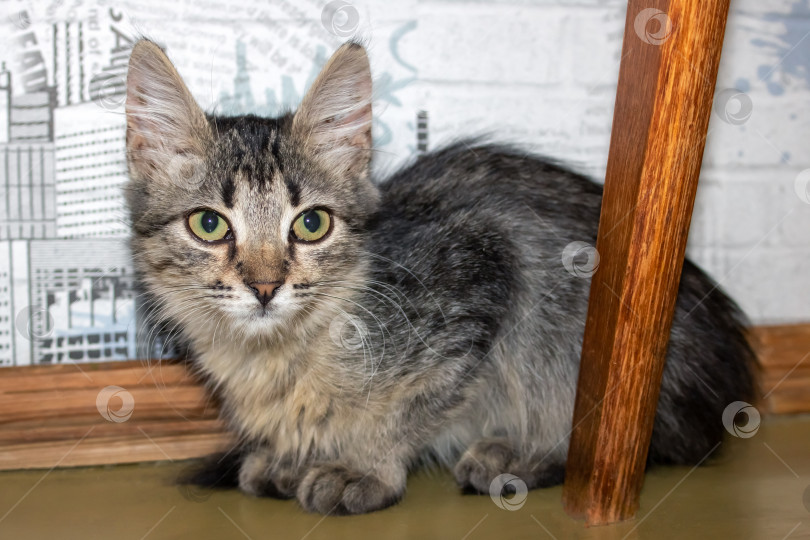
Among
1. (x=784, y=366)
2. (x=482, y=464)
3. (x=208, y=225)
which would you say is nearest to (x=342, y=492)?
(x=482, y=464)

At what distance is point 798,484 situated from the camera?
155cm

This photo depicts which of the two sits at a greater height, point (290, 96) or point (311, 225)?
point (290, 96)

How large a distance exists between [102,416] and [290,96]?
91cm

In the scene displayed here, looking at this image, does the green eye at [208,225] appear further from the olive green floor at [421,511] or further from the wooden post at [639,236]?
the wooden post at [639,236]

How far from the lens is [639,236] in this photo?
1195mm

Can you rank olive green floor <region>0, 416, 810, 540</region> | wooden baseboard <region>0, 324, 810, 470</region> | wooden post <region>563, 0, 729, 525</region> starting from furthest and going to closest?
wooden baseboard <region>0, 324, 810, 470</region> < olive green floor <region>0, 416, 810, 540</region> < wooden post <region>563, 0, 729, 525</region>

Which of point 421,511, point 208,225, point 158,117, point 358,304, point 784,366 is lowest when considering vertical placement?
point 421,511

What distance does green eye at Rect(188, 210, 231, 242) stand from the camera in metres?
1.34

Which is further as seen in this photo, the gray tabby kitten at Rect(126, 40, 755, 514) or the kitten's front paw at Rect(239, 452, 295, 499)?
the kitten's front paw at Rect(239, 452, 295, 499)

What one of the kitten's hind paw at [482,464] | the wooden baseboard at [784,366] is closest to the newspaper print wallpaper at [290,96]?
the wooden baseboard at [784,366]

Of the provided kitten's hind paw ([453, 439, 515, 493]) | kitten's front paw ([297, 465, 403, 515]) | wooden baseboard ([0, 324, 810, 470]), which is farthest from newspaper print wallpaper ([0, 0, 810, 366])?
kitten's hind paw ([453, 439, 515, 493])

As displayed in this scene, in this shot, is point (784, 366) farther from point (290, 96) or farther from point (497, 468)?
point (290, 96)

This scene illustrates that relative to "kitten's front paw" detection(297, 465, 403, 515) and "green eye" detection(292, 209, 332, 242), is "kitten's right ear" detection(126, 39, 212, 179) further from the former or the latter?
"kitten's front paw" detection(297, 465, 403, 515)

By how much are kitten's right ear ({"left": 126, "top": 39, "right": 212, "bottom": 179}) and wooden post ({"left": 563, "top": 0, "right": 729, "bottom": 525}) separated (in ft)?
2.46
